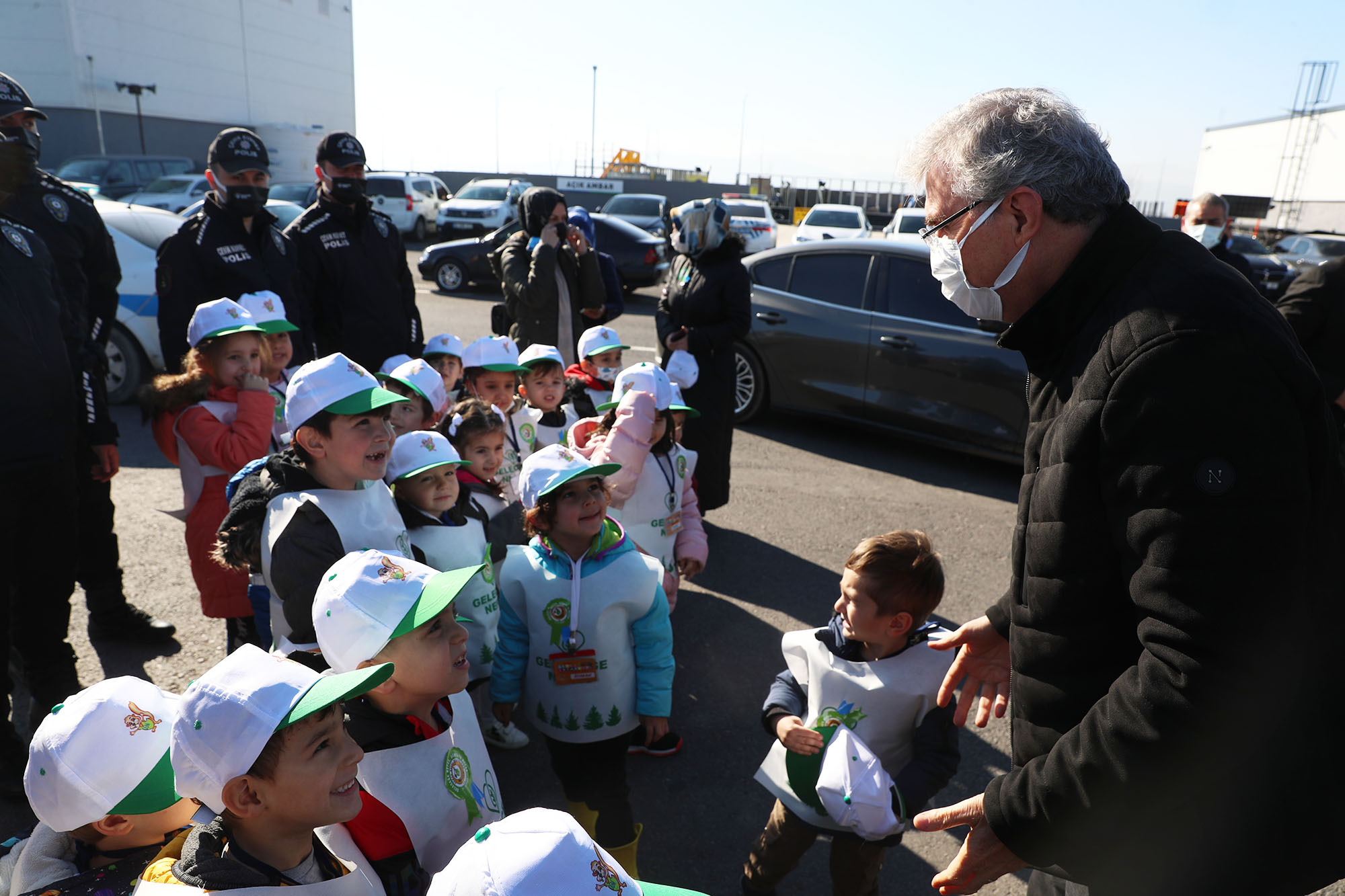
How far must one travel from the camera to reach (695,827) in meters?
2.99

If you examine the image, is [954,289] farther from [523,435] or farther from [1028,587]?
[523,435]

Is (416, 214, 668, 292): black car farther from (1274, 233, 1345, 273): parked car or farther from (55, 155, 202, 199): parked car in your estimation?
(1274, 233, 1345, 273): parked car

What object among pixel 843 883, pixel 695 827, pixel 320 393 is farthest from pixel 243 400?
pixel 843 883

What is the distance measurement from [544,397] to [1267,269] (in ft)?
58.7

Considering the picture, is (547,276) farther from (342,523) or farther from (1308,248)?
(1308,248)

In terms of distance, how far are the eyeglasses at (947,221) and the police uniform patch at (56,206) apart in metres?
3.94

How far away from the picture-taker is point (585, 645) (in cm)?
257

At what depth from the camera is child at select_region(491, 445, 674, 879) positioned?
2.57m

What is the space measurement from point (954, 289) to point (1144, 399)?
600 millimetres

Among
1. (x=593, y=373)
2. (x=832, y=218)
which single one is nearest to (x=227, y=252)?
(x=593, y=373)

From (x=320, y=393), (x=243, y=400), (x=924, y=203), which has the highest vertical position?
(x=924, y=203)

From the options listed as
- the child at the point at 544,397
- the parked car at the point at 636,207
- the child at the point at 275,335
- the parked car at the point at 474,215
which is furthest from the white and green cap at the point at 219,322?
the parked car at the point at 636,207

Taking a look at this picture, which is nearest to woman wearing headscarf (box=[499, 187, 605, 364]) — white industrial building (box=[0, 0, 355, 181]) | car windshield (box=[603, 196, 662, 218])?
car windshield (box=[603, 196, 662, 218])

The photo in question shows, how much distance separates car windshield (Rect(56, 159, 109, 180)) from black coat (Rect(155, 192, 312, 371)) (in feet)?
67.1
